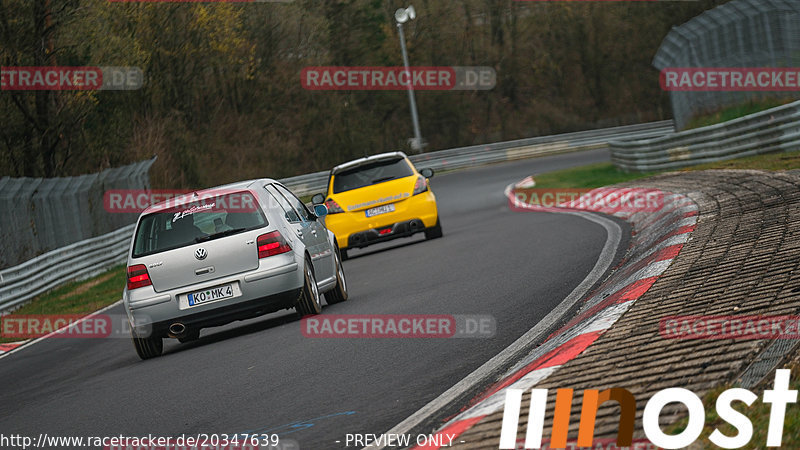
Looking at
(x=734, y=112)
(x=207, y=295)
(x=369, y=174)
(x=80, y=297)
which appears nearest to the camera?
(x=207, y=295)

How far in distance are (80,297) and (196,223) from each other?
37.0 feet

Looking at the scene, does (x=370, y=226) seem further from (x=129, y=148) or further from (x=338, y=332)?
(x=129, y=148)

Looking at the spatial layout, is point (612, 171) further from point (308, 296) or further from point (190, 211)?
point (190, 211)

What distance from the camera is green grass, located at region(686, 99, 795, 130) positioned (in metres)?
25.4

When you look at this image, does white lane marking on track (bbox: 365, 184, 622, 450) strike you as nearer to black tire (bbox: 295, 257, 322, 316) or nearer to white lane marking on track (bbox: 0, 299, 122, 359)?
black tire (bbox: 295, 257, 322, 316)

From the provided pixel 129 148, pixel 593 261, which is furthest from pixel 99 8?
pixel 593 261

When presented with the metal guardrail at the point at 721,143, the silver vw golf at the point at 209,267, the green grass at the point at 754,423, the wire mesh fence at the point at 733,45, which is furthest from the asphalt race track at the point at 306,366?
the wire mesh fence at the point at 733,45

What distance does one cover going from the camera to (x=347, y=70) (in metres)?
66.9

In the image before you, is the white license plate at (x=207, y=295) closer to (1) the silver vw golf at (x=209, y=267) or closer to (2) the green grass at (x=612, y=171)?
(1) the silver vw golf at (x=209, y=267)

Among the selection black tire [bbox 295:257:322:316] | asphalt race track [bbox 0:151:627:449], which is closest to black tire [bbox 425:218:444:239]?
asphalt race track [bbox 0:151:627:449]

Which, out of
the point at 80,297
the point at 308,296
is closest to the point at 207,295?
the point at 308,296

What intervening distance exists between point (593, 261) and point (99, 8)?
84.6ft

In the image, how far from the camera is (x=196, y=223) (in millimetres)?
11172

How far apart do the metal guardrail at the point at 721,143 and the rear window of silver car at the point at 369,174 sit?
6.48 meters
